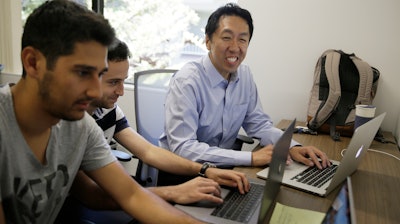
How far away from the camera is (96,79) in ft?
2.85

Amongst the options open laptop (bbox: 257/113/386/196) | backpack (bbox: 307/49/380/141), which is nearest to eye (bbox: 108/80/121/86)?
open laptop (bbox: 257/113/386/196)

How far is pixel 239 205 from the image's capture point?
1056mm

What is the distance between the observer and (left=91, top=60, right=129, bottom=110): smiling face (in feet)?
4.22

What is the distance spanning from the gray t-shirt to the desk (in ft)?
1.99

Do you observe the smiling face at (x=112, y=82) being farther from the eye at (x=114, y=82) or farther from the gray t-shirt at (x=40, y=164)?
the gray t-shirt at (x=40, y=164)

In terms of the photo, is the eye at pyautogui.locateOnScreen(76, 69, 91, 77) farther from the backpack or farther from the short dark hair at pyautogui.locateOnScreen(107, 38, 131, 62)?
the backpack

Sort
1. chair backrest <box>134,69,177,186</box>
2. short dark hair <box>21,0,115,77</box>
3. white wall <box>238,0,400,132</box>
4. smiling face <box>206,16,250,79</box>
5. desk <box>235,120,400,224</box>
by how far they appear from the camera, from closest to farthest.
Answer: short dark hair <box>21,0,115,77</box>
desk <box>235,120,400,224</box>
smiling face <box>206,16,250,79</box>
chair backrest <box>134,69,177,186</box>
white wall <box>238,0,400,132</box>

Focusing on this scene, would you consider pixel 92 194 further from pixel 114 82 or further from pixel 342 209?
pixel 342 209

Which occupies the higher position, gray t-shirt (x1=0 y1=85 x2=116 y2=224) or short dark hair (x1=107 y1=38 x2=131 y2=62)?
short dark hair (x1=107 y1=38 x2=131 y2=62)

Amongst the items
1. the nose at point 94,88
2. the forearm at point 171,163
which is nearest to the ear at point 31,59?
the nose at point 94,88

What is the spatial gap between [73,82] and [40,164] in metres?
0.27

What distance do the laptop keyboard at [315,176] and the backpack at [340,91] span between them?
686 millimetres

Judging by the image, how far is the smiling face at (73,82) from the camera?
82 centimetres

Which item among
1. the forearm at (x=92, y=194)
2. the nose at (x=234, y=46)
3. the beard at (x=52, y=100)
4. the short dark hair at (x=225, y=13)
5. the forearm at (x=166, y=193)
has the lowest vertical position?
the forearm at (x=92, y=194)
